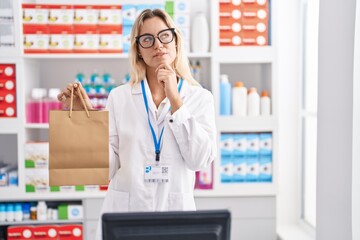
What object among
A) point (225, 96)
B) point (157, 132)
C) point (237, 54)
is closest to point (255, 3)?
point (237, 54)

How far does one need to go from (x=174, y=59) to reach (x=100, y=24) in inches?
69.5

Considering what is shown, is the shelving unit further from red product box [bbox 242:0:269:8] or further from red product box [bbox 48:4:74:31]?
red product box [bbox 48:4:74:31]

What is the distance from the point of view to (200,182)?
4047mm

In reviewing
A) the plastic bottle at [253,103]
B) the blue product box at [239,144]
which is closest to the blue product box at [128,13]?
the plastic bottle at [253,103]

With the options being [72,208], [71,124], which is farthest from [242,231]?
[71,124]

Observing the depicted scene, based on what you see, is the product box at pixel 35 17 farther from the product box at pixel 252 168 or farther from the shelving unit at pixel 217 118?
the product box at pixel 252 168

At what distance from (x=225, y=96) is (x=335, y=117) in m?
1.46

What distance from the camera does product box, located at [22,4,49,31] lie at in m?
3.93

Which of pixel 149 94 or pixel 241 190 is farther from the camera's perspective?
pixel 241 190

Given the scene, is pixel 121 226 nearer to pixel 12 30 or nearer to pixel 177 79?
pixel 177 79

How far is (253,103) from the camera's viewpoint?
4016 mm

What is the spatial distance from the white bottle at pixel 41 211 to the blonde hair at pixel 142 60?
6.44 feet

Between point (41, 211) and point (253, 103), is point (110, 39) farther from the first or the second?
point (41, 211)

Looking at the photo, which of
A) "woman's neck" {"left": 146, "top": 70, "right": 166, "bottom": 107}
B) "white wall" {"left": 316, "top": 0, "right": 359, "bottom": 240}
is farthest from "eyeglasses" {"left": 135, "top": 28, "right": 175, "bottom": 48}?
"white wall" {"left": 316, "top": 0, "right": 359, "bottom": 240}
